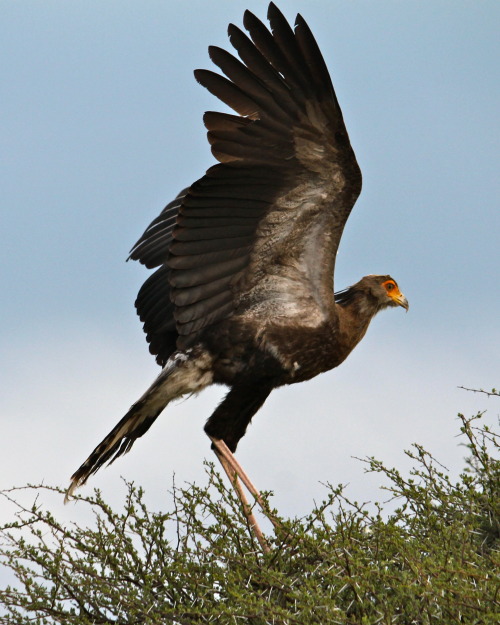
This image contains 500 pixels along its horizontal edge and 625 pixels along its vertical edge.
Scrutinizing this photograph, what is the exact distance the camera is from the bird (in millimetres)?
6008

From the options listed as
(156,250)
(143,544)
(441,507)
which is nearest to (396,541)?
(441,507)

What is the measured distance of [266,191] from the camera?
20.4 ft

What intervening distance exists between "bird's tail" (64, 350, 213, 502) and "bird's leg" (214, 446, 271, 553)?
1.73ft

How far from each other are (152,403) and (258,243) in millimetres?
1388

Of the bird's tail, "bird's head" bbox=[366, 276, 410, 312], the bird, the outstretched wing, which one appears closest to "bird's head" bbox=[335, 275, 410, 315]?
"bird's head" bbox=[366, 276, 410, 312]

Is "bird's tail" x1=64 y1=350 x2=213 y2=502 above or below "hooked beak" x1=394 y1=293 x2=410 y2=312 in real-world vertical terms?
above

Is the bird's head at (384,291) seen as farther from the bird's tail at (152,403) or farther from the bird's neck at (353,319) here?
the bird's tail at (152,403)

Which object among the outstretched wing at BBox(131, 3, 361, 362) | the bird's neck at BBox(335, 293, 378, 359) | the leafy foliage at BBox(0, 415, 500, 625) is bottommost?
the leafy foliage at BBox(0, 415, 500, 625)

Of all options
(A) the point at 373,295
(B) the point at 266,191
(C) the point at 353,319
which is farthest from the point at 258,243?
(A) the point at 373,295

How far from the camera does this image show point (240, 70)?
19.6 ft

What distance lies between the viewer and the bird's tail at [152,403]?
6.57 metres

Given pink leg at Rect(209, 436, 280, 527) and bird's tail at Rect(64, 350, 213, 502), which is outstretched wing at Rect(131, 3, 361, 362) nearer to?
bird's tail at Rect(64, 350, 213, 502)

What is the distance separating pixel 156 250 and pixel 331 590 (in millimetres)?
4257

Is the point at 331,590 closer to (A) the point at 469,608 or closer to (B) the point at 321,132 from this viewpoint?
(A) the point at 469,608
